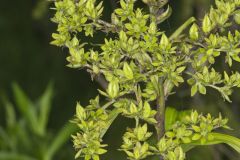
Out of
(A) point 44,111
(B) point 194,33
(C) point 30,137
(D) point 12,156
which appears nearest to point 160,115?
(B) point 194,33

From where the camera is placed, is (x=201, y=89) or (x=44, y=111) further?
(x=44, y=111)

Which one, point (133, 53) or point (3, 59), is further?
point (3, 59)

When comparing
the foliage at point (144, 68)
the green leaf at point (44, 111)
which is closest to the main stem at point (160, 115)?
the foliage at point (144, 68)

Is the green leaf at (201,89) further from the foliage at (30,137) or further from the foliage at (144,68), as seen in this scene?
the foliage at (30,137)

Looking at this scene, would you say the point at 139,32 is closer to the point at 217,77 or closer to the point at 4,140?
the point at 217,77

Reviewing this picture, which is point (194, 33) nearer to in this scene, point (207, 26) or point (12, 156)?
point (207, 26)

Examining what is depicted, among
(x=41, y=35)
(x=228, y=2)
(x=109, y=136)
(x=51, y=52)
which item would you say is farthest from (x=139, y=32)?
(x=41, y=35)
